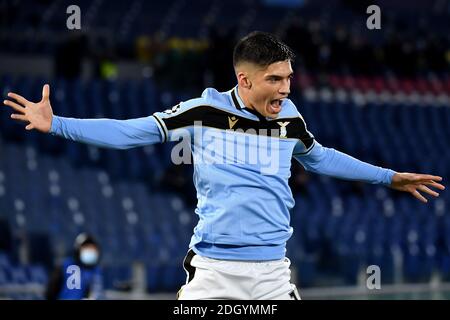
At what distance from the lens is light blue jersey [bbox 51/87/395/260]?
4602 mm

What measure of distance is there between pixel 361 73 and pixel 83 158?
21.9 ft

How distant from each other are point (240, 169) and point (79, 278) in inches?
144

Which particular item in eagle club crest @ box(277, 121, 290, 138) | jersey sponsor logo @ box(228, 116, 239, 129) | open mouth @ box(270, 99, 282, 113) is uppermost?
open mouth @ box(270, 99, 282, 113)

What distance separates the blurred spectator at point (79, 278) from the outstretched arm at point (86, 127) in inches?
135

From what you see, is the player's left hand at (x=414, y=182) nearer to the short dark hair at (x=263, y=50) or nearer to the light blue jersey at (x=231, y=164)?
the light blue jersey at (x=231, y=164)

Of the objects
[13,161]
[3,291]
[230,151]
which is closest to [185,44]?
[13,161]

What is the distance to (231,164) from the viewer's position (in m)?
4.66

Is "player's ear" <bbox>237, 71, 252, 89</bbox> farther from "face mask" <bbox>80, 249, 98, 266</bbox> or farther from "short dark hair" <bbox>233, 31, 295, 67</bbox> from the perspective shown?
"face mask" <bbox>80, 249, 98, 266</bbox>

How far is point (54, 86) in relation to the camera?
16.7 m

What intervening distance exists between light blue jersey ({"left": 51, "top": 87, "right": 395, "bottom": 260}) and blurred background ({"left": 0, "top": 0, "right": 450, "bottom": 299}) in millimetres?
6745

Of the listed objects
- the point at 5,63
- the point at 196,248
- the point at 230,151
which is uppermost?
the point at 5,63

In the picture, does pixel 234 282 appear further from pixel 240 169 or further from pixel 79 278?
pixel 79 278

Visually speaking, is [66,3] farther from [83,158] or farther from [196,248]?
[196,248]

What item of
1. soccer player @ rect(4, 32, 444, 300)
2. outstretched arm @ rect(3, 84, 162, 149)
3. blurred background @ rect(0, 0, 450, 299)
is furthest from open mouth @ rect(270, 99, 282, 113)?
blurred background @ rect(0, 0, 450, 299)
